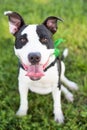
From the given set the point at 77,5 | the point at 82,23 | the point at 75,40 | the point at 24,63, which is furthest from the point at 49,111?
the point at 77,5

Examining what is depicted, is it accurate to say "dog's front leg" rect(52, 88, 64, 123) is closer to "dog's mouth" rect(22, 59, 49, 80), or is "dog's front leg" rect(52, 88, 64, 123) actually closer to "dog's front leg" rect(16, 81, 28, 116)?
"dog's front leg" rect(16, 81, 28, 116)

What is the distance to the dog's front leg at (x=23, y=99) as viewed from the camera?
12.1 ft

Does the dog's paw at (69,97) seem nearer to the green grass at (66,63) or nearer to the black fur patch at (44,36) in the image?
the green grass at (66,63)

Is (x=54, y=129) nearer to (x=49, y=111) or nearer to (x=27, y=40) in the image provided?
(x=49, y=111)

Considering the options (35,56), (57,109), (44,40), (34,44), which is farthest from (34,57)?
(57,109)

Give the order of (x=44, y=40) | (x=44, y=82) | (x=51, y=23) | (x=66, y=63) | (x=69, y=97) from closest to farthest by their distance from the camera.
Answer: (x=44, y=40) → (x=51, y=23) → (x=44, y=82) → (x=69, y=97) → (x=66, y=63)

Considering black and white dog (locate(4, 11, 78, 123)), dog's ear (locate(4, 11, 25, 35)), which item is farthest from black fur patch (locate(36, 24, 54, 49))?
dog's ear (locate(4, 11, 25, 35))

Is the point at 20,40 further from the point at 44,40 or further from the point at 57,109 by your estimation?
the point at 57,109

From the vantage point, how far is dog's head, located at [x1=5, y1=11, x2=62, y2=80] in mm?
3150

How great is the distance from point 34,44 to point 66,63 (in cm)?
159

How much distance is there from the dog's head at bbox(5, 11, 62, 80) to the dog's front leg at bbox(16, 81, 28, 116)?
0.33m

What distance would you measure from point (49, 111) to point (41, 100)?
167 millimetres

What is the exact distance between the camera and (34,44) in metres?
3.16

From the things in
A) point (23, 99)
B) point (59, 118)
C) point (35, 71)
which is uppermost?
point (35, 71)
